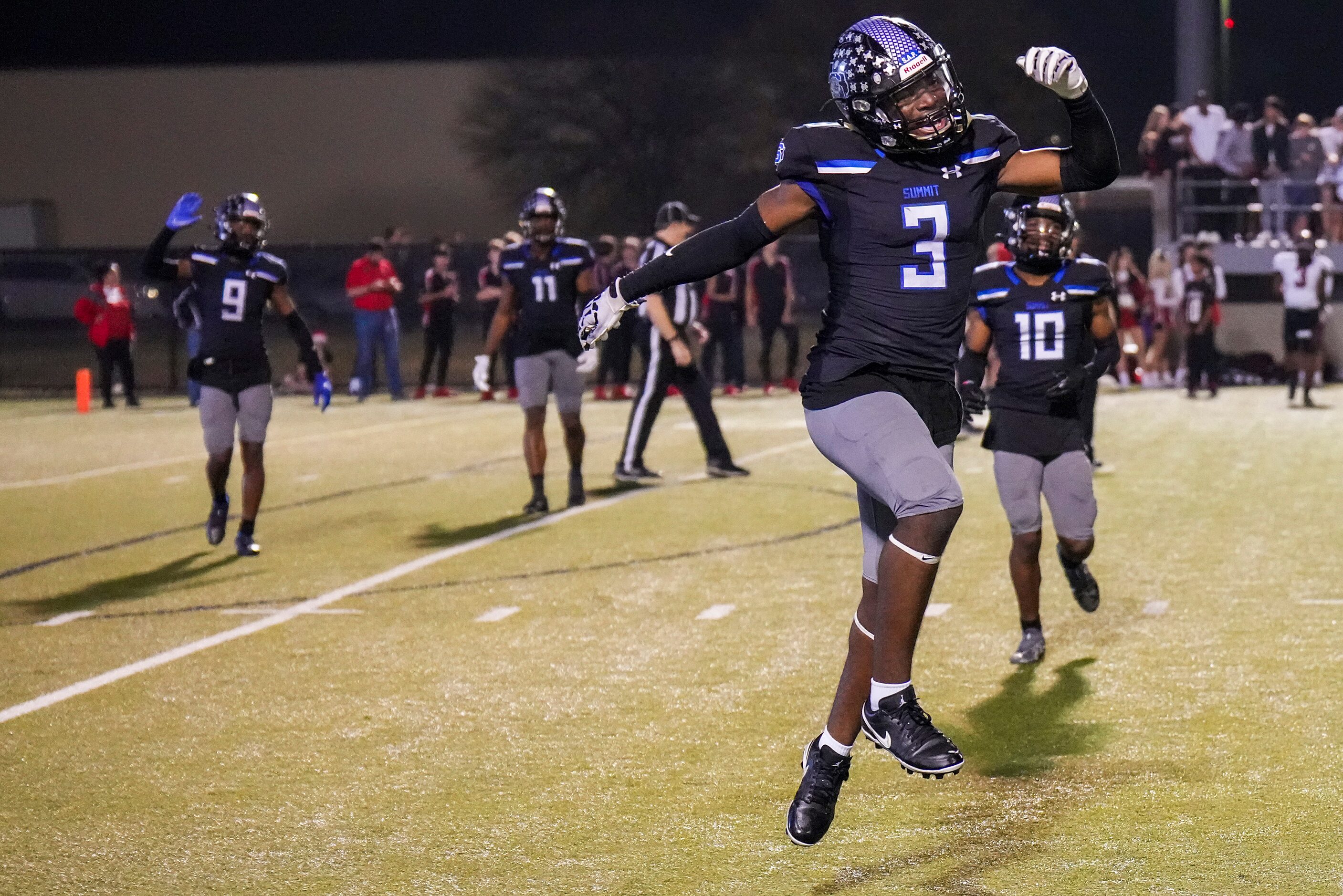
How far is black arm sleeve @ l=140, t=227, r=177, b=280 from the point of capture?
960 cm

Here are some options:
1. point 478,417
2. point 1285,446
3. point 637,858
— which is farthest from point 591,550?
point 478,417

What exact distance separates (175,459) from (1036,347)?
32.6 ft

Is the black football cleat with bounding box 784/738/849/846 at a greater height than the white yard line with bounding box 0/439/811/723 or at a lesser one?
greater

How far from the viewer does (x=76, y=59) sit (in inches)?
1855

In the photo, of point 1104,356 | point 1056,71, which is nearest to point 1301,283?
point 1104,356

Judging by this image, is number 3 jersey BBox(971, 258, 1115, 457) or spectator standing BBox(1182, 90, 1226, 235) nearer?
number 3 jersey BBox(971, 258, 1115, 457)

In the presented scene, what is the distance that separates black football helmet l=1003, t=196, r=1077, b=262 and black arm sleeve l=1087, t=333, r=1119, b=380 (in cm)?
46

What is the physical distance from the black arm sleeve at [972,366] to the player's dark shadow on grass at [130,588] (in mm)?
4115

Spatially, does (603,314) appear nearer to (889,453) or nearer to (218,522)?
(889,453)

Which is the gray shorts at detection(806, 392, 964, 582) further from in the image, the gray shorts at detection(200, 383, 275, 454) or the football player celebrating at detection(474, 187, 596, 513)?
the football player celebrating at detection(474, 187, 596, 513)

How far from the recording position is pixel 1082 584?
708 cm

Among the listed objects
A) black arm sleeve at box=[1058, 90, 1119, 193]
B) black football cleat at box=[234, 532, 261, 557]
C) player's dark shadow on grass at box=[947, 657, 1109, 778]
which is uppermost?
black arm sleeve at box=[1058, 90, 1119, 193]

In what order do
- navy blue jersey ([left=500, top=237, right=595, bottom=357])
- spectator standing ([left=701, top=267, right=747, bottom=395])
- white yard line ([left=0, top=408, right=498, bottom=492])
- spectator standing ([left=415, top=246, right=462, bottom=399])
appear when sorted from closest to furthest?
navy blue jersey ([left=500, top=237, right=595, bottom=357]) → white yard line ([left=0, top=408, right=498, bottom=492]) → spectator standing ([left=701, top=267, right=747, bottom=395]) → spectator standing ([left=415, top=246, right=462, bottom=399])

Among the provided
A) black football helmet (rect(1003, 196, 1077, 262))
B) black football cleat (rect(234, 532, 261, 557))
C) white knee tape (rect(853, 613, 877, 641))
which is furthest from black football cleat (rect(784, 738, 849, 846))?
black football cleat (rect(234, 532, 261, 557))
